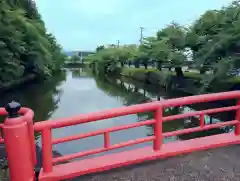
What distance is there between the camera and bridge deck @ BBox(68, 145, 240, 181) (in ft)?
8.28

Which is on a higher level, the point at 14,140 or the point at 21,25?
the point at 21,25

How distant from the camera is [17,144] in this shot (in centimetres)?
212

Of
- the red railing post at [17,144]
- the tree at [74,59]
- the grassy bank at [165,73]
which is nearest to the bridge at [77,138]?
the red railing post at [17,144]

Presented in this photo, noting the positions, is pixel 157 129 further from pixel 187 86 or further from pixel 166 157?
pixel 187 86

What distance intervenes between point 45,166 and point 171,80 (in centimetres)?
1814

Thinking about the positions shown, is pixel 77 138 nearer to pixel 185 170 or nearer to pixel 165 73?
pixel 185 170

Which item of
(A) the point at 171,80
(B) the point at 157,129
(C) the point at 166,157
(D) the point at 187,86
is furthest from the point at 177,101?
(A) the point at 171,80

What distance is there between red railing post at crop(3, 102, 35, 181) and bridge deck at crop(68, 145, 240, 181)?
0.55 meters

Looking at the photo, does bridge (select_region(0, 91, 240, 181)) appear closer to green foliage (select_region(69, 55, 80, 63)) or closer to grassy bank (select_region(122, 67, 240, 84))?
grassy bank (select_region(122, 67, 240, 84))

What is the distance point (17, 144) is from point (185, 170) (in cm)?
169

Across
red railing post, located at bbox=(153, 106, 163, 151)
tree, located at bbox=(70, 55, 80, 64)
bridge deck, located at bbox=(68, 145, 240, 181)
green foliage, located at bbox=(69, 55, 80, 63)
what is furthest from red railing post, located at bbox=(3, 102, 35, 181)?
green foliage, located at bbox=(69, 55, 80, 63)

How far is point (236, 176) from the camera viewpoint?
2.56 meters

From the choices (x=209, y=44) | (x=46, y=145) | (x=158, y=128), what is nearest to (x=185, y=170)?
(x=158, y=128)

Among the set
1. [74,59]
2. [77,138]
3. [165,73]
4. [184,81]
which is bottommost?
[184,81]
